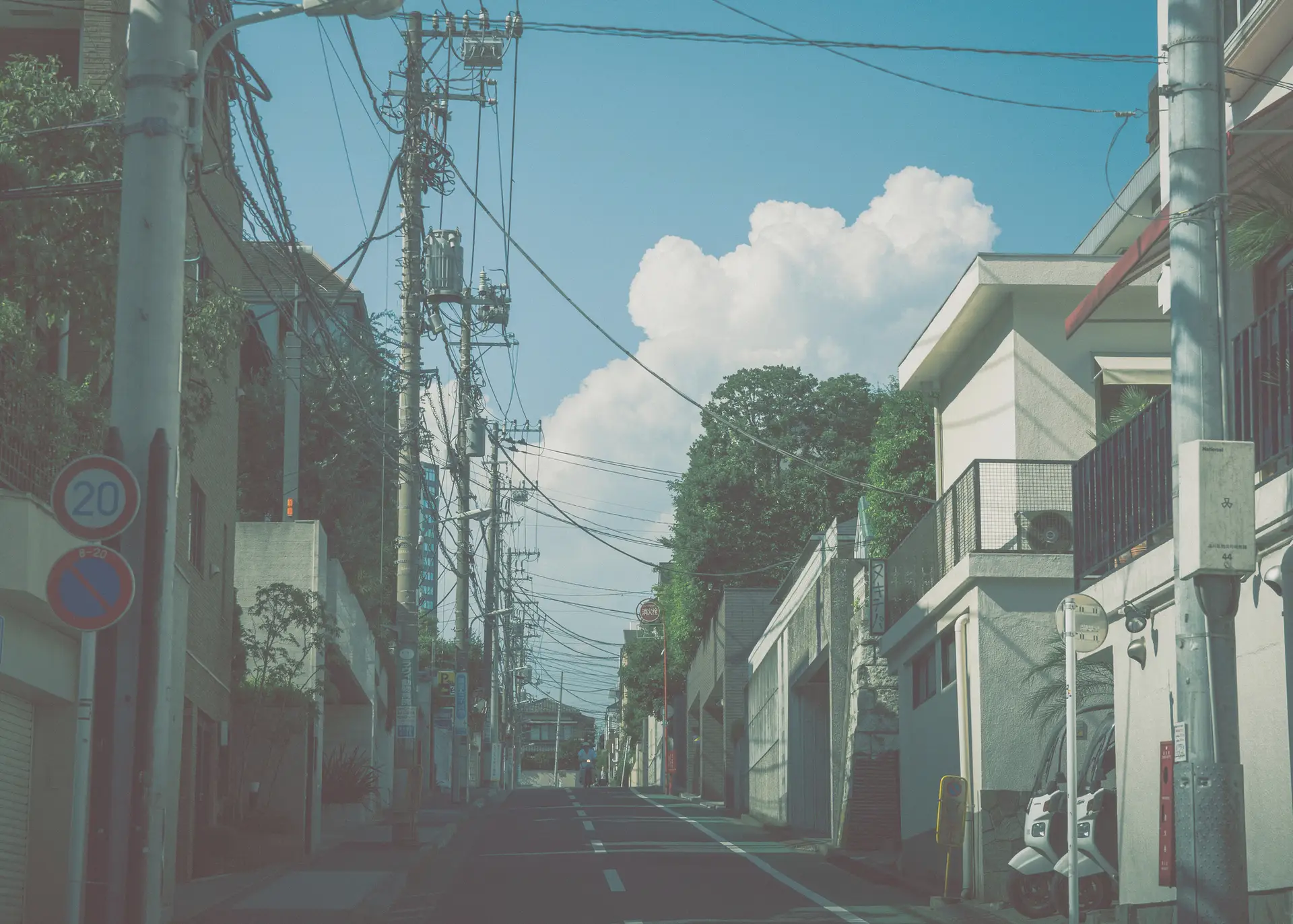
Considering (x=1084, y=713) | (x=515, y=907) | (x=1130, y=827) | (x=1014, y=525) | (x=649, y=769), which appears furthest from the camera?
(x=649, y=769)

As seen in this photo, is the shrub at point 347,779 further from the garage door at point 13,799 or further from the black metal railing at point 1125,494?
the black metal railing at point 1125,494

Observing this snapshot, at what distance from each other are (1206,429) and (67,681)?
10.1 metres

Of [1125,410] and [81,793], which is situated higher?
[1125,410]

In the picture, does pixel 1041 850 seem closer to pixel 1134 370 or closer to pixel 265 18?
pixel 1134 370

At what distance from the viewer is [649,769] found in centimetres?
9675

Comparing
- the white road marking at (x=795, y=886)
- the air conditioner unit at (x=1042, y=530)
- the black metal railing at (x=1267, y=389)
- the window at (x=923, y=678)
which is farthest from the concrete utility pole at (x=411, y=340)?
the black metal railing at (x=1267, y=389)

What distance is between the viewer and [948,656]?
2053 centimetres

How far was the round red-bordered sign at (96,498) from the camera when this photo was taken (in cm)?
828

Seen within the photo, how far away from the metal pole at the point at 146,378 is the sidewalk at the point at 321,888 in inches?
200

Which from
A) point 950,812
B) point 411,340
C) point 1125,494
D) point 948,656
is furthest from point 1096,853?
point 411,340

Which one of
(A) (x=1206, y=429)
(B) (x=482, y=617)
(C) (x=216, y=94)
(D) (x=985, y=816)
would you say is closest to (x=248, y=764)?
(C) (x=216, y=94)

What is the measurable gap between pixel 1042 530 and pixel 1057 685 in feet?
9.97

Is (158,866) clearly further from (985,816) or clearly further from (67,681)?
(985,816)

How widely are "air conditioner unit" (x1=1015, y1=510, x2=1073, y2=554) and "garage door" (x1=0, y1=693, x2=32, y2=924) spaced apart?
1168 cm
